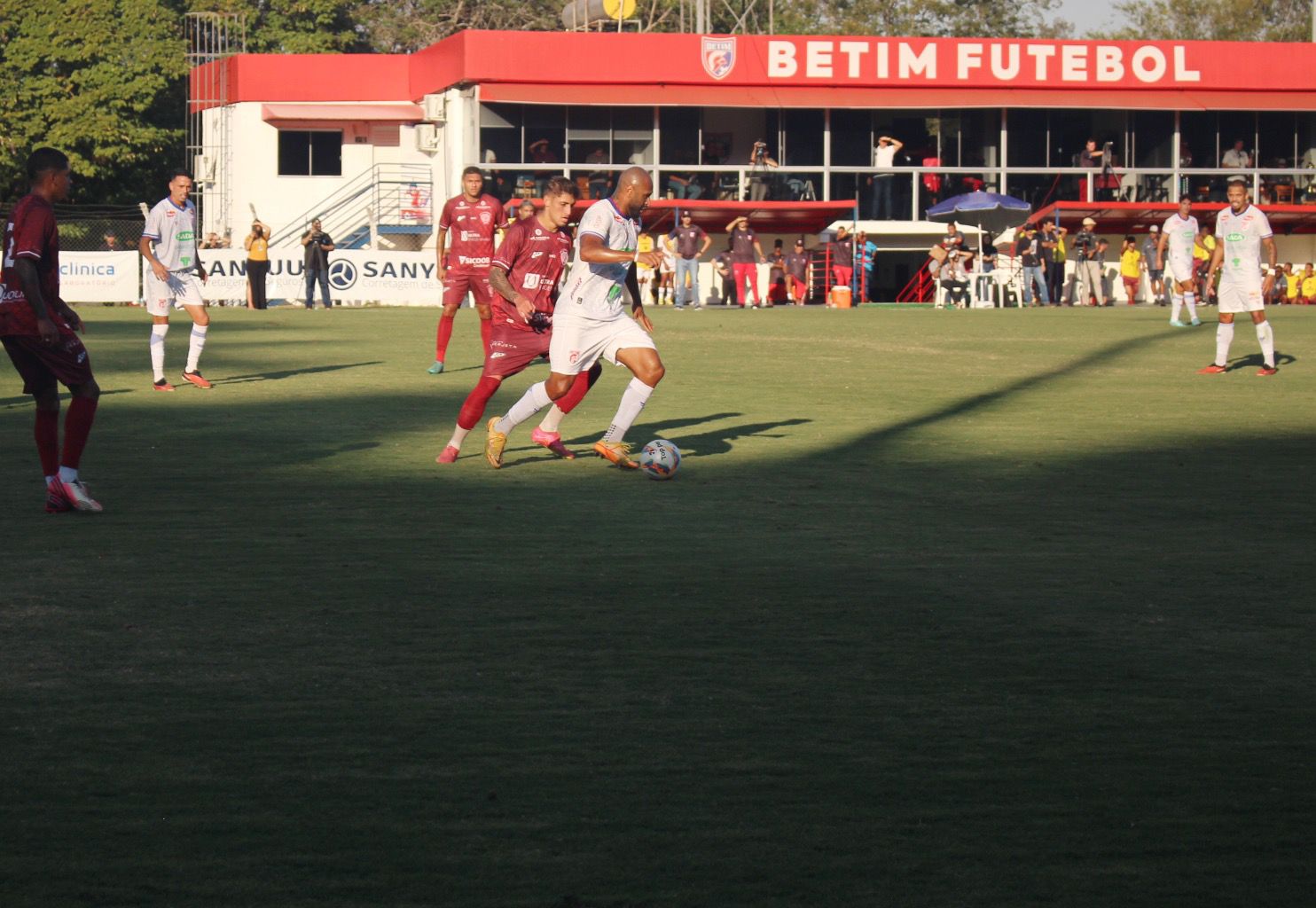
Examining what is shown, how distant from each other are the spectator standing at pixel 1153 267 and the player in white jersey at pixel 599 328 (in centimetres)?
3743

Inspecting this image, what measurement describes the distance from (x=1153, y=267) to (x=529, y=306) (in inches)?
1542

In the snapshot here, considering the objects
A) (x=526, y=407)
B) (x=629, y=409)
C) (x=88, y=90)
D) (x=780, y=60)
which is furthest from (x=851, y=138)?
(x=526, y=407)

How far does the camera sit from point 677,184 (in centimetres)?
4741

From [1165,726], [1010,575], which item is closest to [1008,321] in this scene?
[1010,575]

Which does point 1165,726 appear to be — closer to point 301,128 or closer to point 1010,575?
point 1010,575

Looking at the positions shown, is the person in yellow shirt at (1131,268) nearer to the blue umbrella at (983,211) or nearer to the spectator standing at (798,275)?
the blue umbrella at (983,211)

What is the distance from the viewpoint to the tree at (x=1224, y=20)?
83562 millimetres

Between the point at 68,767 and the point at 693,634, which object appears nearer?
the point at 68,767

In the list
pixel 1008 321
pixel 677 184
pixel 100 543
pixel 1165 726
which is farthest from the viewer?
pixel 677 184

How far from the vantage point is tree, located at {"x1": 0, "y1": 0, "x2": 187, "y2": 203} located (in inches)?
2319

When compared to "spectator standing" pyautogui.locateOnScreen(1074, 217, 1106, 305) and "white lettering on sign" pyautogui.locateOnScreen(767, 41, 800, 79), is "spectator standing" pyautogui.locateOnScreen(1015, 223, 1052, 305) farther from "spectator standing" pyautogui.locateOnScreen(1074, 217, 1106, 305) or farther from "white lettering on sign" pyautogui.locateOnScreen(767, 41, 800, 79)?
"white lettering on sign" pyautogui.locateOnScreen(767, 41, 800, 79)

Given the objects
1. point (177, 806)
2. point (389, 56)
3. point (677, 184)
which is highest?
point (389, 56)

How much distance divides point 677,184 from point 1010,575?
1587 inches

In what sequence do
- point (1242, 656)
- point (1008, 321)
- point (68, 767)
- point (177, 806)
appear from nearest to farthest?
1. point (177, 806)
2. point (68, 767)
3. point (1242, 656)
4. point (1008, 321)
